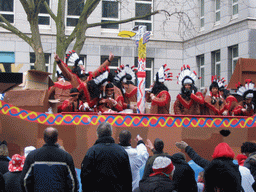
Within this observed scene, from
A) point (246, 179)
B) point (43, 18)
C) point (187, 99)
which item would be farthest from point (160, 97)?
point (43, 18)

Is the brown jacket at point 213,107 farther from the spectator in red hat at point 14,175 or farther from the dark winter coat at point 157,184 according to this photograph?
the dark winter coat at point 157,184

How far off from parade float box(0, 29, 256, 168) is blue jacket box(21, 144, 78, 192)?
2.65 meters

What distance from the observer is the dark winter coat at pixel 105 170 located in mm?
4727

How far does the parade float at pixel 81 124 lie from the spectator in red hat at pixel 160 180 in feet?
11.6

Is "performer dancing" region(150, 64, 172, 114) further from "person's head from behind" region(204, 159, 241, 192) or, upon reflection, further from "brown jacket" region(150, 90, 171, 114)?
"person's head from behind" region(204, 159, 241, 192)

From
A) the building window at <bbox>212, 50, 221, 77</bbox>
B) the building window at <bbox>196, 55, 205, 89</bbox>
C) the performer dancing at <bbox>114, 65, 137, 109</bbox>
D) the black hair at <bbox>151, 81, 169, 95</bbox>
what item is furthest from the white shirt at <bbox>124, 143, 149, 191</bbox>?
the building window at <bbox>196, 55, 205, 89</bbox>

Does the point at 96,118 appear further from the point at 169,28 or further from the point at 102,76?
the point at 169,28

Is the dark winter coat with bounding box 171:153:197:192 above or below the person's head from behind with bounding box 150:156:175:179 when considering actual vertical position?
below

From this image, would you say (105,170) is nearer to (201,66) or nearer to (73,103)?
(73,103)

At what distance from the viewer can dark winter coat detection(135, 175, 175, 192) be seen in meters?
4.05

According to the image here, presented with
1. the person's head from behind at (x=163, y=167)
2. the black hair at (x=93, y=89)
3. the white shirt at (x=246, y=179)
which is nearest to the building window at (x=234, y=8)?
the black hair at (x=93, y=89)

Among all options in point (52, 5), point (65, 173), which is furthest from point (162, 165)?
point (52, 5)

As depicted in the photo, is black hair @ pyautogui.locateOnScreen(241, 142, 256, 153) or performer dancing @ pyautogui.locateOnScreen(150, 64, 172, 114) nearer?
black hair @ pyautogui.locateOnScreen(241, 142, 256, 153)

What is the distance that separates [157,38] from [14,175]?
17.4 metres
